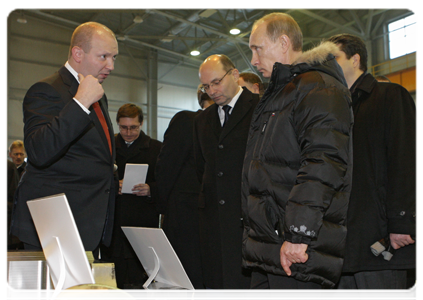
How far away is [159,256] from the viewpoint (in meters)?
2.30

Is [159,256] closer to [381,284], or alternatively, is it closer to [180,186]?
[180,186]

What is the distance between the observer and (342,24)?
14.0 metres

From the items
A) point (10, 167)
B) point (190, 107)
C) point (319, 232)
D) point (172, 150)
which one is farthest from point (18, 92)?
point (319, 232)

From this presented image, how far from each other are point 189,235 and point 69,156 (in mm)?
1356

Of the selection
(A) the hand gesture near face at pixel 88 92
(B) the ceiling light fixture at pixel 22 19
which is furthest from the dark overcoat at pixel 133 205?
(B) the ceiling light fixture at pixel 22 19

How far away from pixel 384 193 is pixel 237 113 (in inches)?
38.3

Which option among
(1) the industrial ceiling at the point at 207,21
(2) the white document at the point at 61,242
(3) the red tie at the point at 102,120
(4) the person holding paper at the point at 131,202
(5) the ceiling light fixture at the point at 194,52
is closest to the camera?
(2) the white document at the point at 61,242

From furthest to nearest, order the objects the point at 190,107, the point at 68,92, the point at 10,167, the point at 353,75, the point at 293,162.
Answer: the point at 190,107 < the point at 10,167 < the point at 353,75 < the point at 68,92 < the point at 293,162

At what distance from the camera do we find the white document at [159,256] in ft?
7.11

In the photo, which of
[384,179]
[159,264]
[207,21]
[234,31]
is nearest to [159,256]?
[159,264]

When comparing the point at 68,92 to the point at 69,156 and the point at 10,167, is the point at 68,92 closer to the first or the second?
the point at 69,156

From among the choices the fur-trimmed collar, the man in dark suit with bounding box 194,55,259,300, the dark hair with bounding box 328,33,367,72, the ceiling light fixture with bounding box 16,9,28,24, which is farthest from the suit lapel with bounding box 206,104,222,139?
the ceiling light fixture with bounding box 16,9,28,24

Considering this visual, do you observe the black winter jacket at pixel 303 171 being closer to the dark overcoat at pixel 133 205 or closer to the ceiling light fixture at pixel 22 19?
the dark overcoat at pixel 133 205

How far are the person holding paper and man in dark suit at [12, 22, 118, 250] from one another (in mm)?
1461
